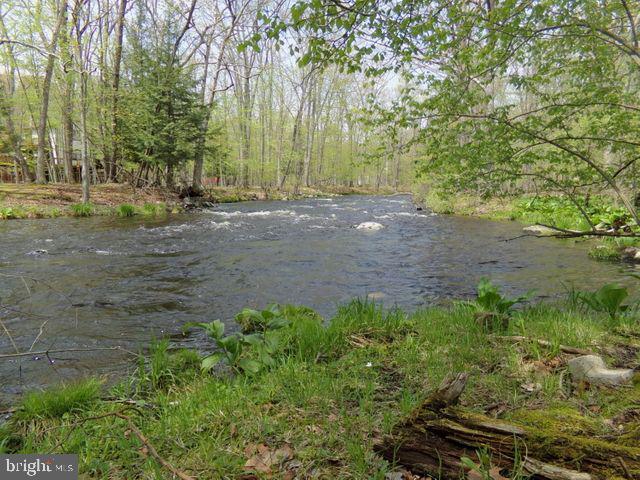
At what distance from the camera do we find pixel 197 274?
23.3 feet

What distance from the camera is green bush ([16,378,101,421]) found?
2.49 m

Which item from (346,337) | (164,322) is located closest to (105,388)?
(164,322)

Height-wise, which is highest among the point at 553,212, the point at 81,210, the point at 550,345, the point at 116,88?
the point at 116,88

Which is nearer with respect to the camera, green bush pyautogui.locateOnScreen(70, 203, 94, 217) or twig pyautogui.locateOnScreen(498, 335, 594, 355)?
twig pyautogui.locateOnScreen(498, 335, 594, 355)

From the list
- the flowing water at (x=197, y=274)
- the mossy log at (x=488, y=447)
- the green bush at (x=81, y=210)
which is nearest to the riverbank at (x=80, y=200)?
the green bush at (x=81, y=210)

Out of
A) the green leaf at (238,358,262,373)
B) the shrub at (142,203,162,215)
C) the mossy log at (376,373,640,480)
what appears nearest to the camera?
the mossy log at (376,373,640,480)

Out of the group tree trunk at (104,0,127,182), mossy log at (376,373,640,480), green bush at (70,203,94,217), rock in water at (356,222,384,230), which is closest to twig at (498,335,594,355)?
mossy log at (376,373,640,480)

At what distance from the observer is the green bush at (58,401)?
98.2 inches

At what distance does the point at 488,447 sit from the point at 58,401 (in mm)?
2852

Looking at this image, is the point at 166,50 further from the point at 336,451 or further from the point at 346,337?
the point at 336,451

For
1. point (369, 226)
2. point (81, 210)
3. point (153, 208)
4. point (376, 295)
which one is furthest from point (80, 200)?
point (376, 295)

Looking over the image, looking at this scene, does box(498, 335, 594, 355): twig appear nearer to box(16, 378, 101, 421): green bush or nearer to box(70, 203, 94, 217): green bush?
box(16, 378, 101, 421): green bush

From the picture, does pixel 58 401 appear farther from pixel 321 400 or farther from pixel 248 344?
pixel 321 400

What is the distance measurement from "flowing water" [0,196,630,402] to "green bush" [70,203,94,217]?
1172 mm
